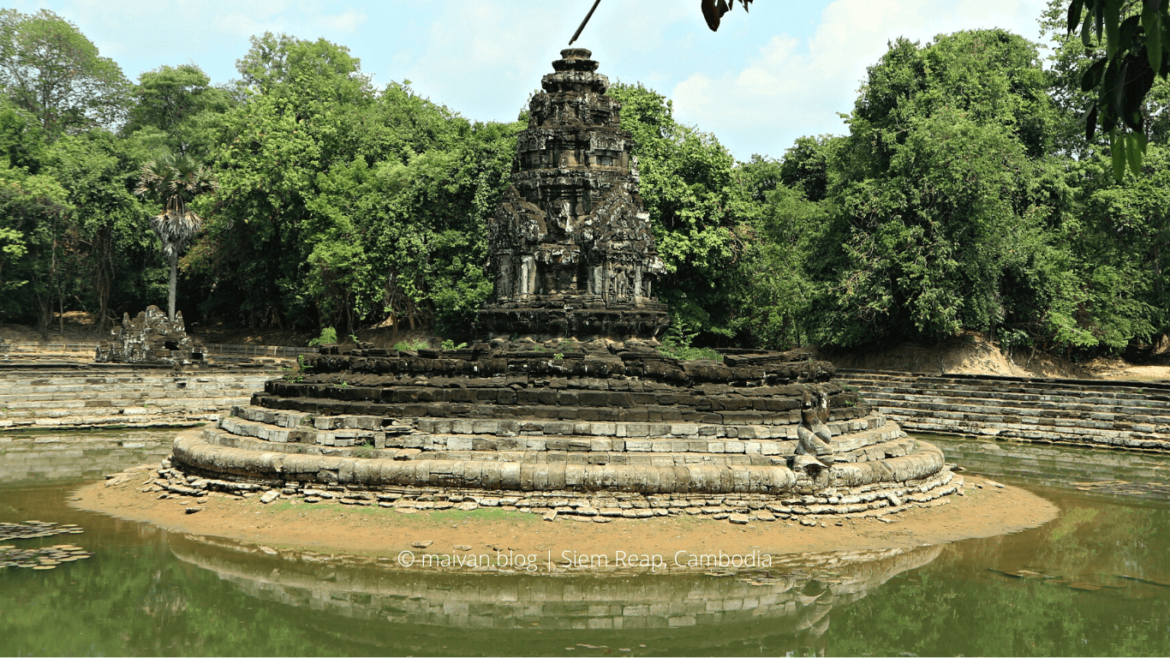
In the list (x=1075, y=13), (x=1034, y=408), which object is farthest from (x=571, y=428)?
(x=1034, y=408)

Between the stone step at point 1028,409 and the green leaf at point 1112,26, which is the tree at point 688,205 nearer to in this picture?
the stone step at point 1028,409

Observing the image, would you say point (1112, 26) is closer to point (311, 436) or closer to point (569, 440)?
point (569, 440)

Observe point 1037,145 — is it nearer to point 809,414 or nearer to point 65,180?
point 809,414

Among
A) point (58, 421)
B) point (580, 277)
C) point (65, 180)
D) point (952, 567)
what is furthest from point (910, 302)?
point (65, 180)

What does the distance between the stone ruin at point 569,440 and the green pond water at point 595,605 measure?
158 centimetres

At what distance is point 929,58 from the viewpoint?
101 ft

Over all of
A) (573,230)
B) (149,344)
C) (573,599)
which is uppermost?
(573,230)

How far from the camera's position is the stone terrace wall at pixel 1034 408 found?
1797 cm

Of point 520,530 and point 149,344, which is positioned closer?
point 520,530

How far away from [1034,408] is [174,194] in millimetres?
31979

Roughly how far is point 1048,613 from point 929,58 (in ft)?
91.2

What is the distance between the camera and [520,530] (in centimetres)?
953

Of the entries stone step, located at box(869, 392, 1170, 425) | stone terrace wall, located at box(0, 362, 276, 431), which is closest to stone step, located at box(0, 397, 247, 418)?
stone terrace wall, located at box(0, 362, 276, 431)

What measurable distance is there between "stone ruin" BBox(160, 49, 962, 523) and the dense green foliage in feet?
37.9
